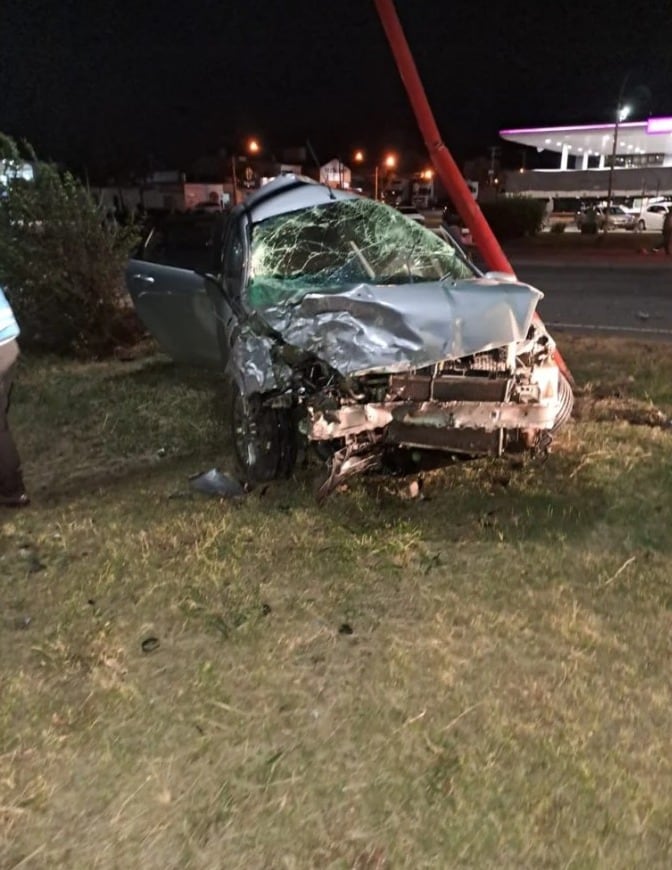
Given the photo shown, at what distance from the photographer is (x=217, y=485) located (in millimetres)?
4645

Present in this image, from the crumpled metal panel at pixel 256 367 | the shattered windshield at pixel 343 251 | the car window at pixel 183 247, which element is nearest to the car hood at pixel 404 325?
the crumpled metal panel at pixel 256 367

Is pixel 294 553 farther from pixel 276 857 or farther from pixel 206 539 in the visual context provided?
pixel 276 857

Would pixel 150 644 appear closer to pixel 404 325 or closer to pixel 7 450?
pixel 7 450

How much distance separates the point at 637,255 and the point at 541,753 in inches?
740

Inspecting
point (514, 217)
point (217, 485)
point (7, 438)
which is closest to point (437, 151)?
point (217, 485)

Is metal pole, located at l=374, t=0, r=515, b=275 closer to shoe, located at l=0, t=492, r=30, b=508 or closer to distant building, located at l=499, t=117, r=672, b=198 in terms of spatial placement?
shoe, located at l=0, t=492, r=30, b=508

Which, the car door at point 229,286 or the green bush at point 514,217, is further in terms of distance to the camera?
the green bush at point 514,217

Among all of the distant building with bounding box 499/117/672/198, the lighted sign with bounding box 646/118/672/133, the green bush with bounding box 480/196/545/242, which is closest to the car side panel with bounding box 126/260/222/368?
the green bush with bounding box 480/196/545/242

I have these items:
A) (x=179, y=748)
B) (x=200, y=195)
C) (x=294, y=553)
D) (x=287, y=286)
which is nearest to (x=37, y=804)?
(x=179, y=748)

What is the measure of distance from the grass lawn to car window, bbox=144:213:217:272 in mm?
1980

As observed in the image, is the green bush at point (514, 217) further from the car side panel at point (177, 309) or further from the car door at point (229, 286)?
the car door at point (229, 286)

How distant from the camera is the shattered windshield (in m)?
4.96

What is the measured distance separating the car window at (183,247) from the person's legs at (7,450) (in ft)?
6.68

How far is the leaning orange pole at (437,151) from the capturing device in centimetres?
611
